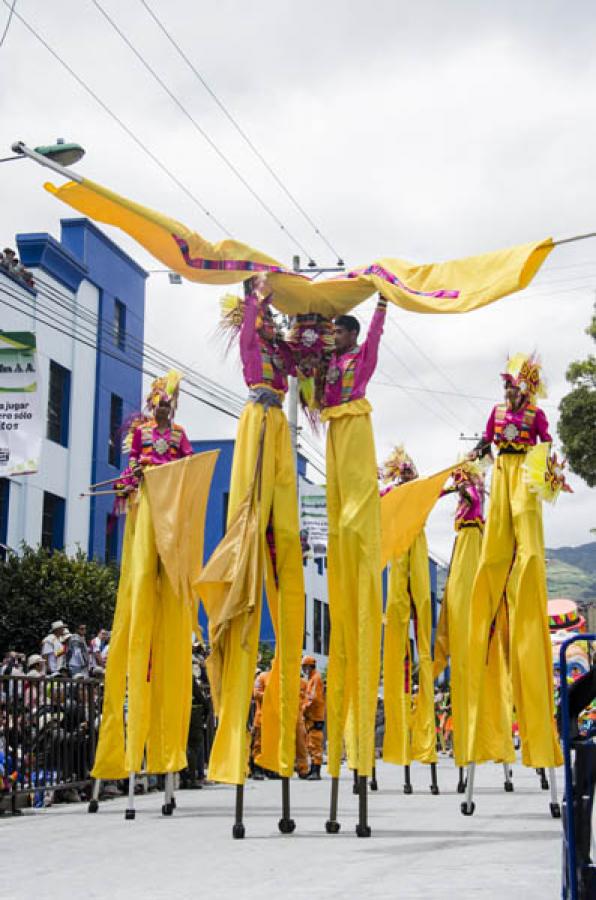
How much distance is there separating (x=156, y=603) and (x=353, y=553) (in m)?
2.36

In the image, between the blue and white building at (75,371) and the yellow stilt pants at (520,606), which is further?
the blue and white building at (75,371)

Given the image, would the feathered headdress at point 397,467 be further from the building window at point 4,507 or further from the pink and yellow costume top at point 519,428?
the building window at point 4,507

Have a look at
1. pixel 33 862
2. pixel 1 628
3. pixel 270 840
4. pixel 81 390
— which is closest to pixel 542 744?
pixel 270 840

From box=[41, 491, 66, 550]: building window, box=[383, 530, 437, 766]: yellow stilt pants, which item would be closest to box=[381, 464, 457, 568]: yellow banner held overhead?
box=[383, 530, 437, 766]: yellow stilt pants

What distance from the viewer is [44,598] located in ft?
73.9

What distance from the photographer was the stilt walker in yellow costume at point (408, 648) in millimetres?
11469

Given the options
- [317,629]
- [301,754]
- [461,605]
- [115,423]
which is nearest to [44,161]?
[461,605]

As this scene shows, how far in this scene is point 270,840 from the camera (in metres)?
6.69

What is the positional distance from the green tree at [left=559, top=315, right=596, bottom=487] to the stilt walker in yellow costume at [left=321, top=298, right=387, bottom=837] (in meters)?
19.9

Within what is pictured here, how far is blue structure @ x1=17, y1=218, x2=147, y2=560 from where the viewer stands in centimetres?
2656

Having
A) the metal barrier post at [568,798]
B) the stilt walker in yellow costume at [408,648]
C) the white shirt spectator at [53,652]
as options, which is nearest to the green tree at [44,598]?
the white shirt spectator at [53,652]

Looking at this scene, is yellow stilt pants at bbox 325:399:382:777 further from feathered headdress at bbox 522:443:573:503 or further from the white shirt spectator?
the white shirt spectator

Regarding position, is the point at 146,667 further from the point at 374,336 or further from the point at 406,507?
the point at 374,336

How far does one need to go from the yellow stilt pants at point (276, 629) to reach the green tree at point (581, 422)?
65.8ft
